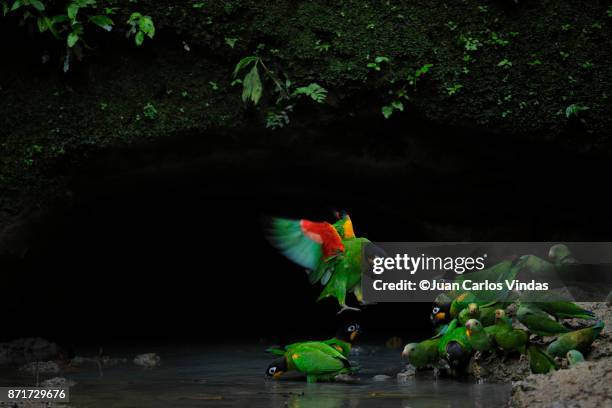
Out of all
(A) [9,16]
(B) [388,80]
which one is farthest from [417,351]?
(A) [9,16]

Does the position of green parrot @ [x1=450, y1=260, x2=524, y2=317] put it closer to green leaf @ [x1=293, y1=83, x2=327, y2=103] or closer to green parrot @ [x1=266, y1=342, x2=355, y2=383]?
green parrot @ [x1=266, y1=342, x2=355, y2=383]

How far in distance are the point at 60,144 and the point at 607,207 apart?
5041 mm

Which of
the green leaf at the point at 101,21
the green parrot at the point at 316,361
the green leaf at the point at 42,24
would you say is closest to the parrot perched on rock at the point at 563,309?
the green parrot at the point at 316,361

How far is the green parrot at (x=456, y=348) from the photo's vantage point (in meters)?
5.41

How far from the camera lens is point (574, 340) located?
501 cm

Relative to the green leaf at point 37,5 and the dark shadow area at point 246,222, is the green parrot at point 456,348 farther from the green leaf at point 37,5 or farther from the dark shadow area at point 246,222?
the green leaf at point 37,5

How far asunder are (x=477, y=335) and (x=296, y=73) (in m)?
2.62

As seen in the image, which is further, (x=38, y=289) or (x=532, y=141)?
(x=38, y=289)

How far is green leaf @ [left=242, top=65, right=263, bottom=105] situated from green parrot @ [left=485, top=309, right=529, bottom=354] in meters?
2.50

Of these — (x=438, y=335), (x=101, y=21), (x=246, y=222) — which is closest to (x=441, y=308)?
(x=438, y=335)

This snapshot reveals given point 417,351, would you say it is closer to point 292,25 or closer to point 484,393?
point 484,393

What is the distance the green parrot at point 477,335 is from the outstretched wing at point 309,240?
3.25 feet

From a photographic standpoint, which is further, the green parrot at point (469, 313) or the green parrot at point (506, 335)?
the green parrot at point (469, 313)

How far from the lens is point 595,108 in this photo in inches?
265
